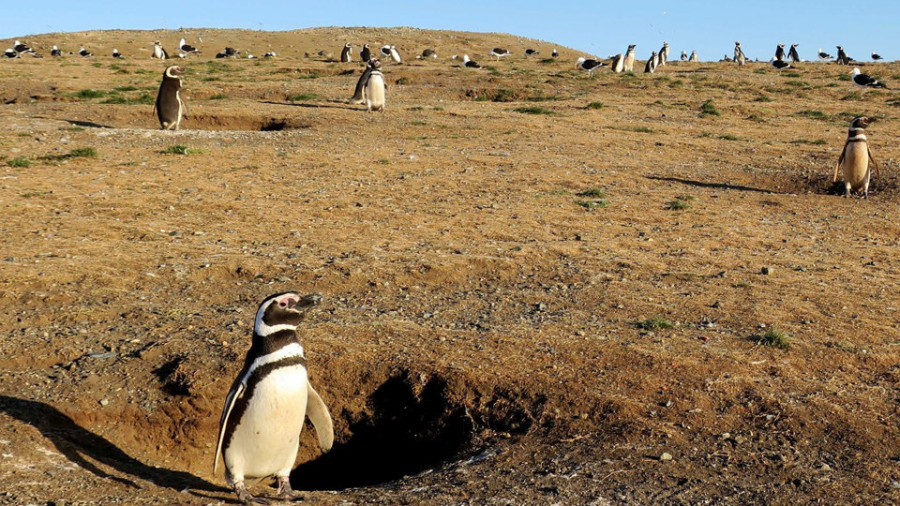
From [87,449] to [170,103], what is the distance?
12.2 metres

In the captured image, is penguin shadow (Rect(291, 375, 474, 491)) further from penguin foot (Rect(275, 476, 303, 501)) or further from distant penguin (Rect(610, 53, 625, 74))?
distant penguin (Rect(610, 53, 625, 74))

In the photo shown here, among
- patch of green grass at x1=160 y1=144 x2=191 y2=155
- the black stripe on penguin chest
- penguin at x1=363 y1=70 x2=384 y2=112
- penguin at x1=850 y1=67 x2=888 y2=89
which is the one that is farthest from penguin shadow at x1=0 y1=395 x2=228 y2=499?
penguin at x1=850 y1=67 x2=888 y2=89

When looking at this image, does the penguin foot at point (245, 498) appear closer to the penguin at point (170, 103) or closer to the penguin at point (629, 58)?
the penguin at point (170, 103)

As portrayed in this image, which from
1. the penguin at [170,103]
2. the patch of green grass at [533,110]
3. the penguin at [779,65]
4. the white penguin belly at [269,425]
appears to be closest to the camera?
the white penguin belly at [269,425]

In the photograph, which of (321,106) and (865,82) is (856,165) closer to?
(321,106)

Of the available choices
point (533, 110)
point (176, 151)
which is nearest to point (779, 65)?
point (533, 110)

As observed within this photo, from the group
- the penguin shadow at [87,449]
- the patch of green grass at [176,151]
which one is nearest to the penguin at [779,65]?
the patch of green grass at [176,151]

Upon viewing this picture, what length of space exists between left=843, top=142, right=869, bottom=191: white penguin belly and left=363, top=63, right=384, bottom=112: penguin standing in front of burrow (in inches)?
396

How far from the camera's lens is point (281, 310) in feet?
14.2

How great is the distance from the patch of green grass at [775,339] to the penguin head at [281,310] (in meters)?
3.33

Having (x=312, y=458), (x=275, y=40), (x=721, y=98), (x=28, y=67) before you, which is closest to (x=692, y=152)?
(x=721, y=98)

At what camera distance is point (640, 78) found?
86.9ft

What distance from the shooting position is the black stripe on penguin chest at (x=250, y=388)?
173 inches

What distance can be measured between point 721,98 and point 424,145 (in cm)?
1164
